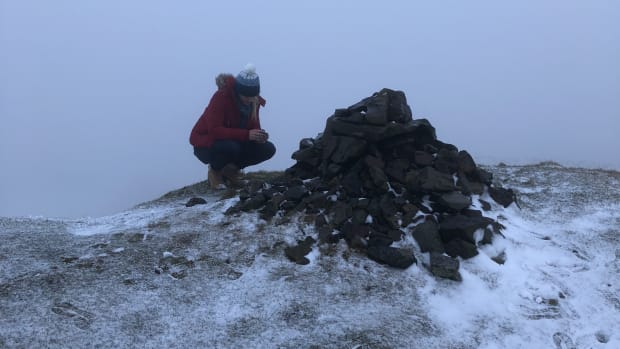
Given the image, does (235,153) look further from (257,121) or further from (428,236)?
(428,236)

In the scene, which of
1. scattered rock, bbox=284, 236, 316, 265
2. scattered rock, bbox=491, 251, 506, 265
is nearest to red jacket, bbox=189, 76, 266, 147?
scattered rock, bbox=284, 236, 316, 265

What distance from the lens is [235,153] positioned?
9.42m

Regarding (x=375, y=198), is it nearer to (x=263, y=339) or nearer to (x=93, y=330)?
(x=263, y=339)

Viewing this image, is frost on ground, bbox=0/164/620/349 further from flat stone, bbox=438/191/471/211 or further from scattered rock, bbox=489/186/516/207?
flat stone, bbox=438/191/471/211

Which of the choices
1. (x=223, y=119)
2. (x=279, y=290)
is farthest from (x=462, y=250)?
(x=223, y=119)

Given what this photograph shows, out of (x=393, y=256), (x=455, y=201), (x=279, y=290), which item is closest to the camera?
(x=279, y=290)

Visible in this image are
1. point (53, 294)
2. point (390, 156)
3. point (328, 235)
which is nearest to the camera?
point (53, 294)

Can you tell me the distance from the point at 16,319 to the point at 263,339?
2.43 metres

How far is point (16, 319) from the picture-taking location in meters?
5.20

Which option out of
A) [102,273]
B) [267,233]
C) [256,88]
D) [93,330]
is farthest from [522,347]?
[256,88]

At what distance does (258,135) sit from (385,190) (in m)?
2.50

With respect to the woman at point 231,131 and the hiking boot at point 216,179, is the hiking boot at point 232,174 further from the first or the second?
the hiking boot at point 216,179

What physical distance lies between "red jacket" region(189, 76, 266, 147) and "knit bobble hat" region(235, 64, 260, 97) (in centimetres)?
17

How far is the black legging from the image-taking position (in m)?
9.27
